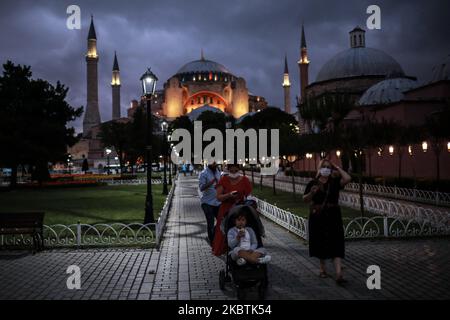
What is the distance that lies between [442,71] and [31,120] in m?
36.2

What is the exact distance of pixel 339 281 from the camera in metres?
6.11

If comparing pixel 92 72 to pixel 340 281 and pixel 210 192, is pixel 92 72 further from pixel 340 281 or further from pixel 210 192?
pixel 340 281

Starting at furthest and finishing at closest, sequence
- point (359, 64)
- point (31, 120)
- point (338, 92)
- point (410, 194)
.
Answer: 1. point (359, 64)
2. point (31, 120)
3. point (338, 92)
4. point (410, 194)

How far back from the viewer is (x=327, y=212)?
20.8 feet

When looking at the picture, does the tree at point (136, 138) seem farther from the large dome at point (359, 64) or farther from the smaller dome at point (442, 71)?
the smaller dome at point (442, 71)

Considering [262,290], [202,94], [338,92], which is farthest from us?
[202,94]

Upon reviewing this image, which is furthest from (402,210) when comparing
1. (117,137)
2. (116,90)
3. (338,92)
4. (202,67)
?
(202,67)

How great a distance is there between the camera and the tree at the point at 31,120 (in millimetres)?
30250

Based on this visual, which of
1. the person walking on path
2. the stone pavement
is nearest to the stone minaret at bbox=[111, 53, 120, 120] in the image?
the stone pavement

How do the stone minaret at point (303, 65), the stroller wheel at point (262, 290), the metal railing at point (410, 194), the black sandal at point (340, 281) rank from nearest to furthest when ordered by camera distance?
1. the stroller wheel at point (262, 290)
2. the black sandal at point (340, 281)
3. the metal railing at point (410, 194)
4. the stone minaret at point (303, 65)

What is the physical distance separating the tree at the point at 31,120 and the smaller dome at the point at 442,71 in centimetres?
3316

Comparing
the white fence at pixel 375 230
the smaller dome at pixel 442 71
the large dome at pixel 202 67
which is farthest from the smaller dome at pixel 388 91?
the large dome at pixel 202 67

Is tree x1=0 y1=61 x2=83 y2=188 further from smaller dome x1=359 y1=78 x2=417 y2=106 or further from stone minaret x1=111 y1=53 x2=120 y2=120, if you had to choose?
stone minaret x1=111 y1=53 x2=120 y2=120
